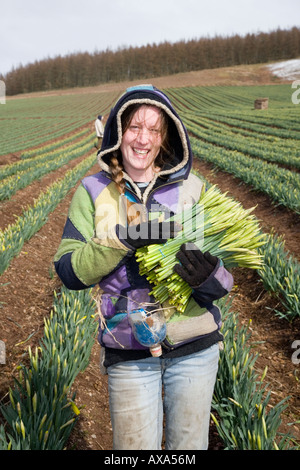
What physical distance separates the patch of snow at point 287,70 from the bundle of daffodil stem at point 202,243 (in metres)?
62.7

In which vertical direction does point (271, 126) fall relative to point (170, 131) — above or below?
above

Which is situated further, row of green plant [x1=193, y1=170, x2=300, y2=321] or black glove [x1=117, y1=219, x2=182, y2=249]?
row of green plant [x1=193, y1=170, x2=300, y2=321]

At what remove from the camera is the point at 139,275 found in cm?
143

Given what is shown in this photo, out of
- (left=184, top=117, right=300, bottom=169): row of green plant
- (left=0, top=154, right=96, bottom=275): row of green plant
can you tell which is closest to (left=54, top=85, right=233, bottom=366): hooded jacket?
(left=0, top=154, right=96, bottom=275): row of green plant

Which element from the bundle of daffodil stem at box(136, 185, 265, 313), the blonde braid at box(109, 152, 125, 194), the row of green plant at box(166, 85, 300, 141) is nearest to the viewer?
the bundle of daffodil stem at box(136, 185, 265, 313)

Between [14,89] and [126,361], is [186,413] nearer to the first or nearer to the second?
[126,361]

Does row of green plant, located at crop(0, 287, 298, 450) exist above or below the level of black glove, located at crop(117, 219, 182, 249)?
below

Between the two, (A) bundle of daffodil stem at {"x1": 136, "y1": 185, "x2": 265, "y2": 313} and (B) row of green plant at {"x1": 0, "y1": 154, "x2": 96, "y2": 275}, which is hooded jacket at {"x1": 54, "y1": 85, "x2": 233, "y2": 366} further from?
(B) row of green plant at {"x1": 0, "y1": 154, "x2": 96, "y2": 275}

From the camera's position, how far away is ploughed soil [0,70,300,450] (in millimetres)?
2385

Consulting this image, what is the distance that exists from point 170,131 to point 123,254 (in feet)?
2.29

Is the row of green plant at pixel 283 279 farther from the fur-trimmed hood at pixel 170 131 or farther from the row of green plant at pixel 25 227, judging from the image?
the row of green plant at pixel 25 227

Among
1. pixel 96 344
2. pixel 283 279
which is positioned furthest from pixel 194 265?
pixel 283 279

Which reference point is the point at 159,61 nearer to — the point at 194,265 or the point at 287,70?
the point at 287,70

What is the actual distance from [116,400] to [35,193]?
7.70m
